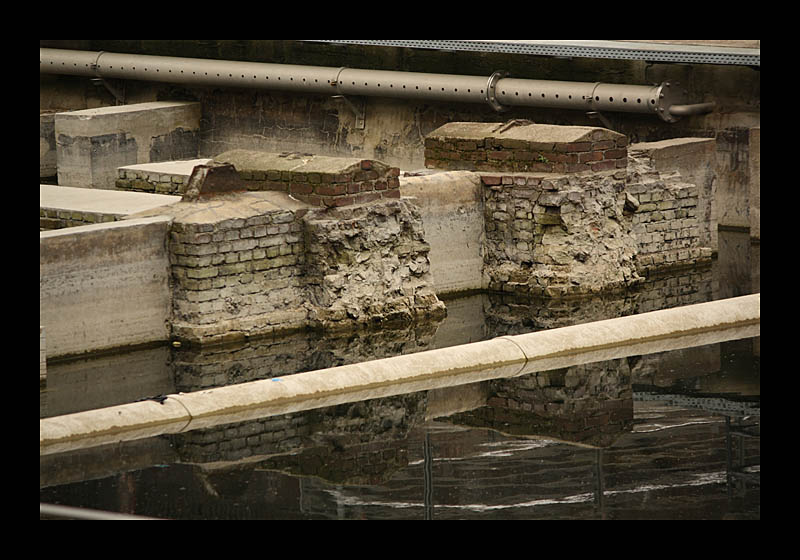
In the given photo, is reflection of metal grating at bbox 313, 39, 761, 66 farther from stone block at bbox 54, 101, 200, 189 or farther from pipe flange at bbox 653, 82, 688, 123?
stone block at bbox 54, 101, 200, 189

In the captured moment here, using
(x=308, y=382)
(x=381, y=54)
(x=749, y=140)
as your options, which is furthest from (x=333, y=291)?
(x=381, y=54)

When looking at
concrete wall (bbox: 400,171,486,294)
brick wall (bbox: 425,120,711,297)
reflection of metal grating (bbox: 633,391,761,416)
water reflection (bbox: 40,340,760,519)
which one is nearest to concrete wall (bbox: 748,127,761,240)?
brick wall (bbox: 425,120,711,297)

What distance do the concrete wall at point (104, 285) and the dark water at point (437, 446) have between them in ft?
0.58

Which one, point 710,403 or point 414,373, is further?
point 414,373

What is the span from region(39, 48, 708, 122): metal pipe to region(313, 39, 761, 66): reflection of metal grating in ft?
0.91

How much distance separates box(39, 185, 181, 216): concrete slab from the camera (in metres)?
10.3

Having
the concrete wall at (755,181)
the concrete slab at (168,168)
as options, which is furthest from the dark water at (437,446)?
the concrete wall at (755,181)

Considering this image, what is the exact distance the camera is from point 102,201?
35.2 feet

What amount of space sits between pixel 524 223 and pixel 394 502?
16.0ft

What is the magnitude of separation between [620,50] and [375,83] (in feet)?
9.17

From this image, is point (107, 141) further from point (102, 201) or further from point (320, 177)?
point (320, 177)

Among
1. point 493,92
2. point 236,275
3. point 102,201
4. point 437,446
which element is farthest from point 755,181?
point 437,446

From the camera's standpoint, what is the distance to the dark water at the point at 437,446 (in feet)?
21.3

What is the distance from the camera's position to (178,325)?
952cm
